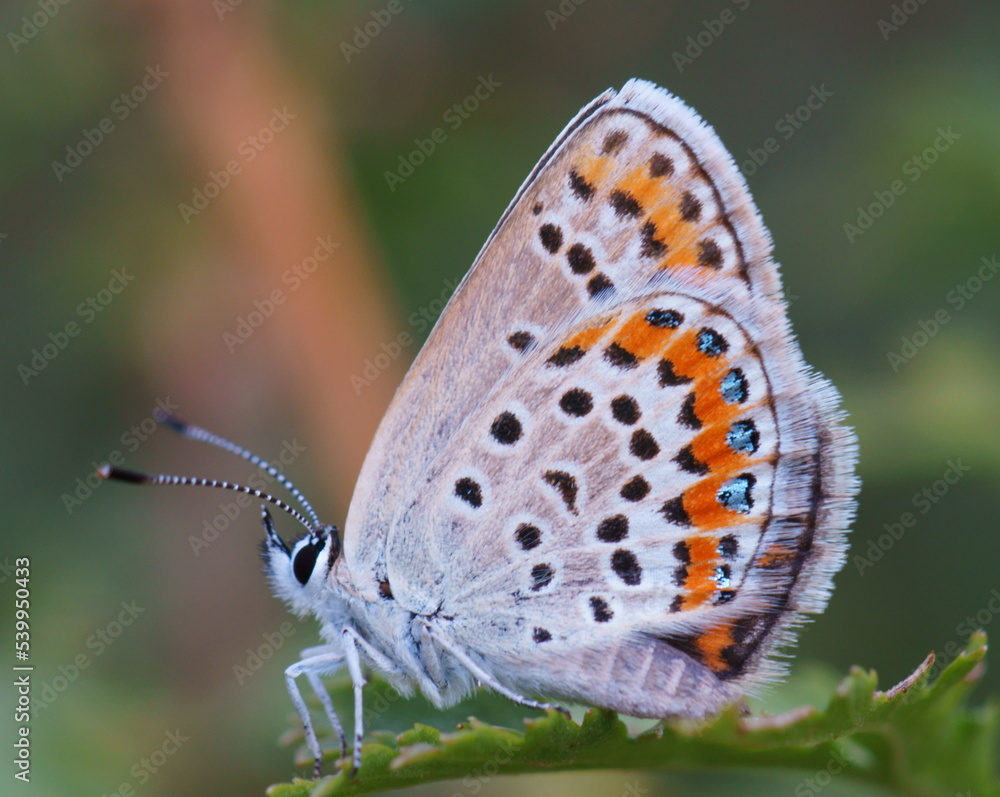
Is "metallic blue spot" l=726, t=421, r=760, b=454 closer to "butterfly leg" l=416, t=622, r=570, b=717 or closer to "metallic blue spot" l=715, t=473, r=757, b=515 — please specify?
"metallic blue spot" l=715, t=473, r=757, b=515

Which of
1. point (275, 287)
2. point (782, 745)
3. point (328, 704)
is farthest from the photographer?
point (275, 287)

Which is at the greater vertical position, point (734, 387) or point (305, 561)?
point (734, 387)

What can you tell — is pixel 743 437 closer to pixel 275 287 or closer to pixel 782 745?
pixel 782 745

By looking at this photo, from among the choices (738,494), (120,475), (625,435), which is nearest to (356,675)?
(120,475)

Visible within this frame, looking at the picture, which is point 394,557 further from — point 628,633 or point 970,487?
point 970,487

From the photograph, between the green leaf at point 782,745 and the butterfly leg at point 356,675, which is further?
the butterfly leg at point 356,675

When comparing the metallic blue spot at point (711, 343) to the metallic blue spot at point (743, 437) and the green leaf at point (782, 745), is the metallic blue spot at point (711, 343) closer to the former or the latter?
the metallic blue spot at point (743, 437)

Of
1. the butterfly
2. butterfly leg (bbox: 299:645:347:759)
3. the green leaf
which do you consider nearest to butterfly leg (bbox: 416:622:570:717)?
the butterfly

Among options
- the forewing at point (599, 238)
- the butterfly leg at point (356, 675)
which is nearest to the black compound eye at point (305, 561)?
the butterfly leg at point (356, 675)
